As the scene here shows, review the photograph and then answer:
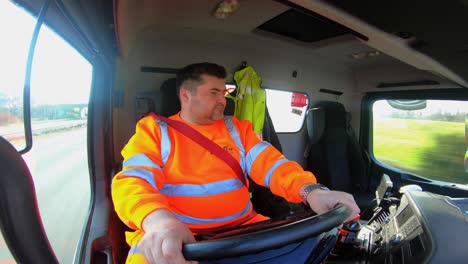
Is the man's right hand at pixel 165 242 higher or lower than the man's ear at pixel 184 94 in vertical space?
lower

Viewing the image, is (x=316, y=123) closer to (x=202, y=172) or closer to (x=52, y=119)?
(x=202, y=172)

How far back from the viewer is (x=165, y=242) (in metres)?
0.66

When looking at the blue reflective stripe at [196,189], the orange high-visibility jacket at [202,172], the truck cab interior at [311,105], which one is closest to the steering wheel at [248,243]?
the truck cab interior at [311,105]

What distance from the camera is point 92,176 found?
1.83m

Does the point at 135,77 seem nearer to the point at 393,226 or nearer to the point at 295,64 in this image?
the point at 295,64

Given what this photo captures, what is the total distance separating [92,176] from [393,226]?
1.75m

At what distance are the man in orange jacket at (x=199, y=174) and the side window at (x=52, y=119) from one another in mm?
281

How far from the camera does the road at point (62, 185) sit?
96 centimetres

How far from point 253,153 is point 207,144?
0.28 m

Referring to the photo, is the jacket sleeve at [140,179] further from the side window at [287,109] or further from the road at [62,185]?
the side window at [287,109]

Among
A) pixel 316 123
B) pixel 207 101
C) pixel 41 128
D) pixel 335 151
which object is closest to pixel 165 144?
pixel 207 101

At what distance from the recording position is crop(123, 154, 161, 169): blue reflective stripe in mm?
1217

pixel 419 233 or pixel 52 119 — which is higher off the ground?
pixel 52 119

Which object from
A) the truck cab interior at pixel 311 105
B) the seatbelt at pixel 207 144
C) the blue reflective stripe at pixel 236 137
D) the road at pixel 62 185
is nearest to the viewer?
the truck cab interior at pixel 311 105
